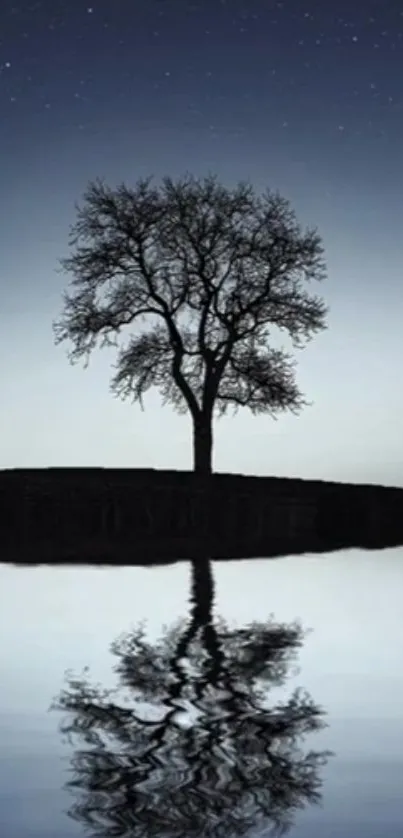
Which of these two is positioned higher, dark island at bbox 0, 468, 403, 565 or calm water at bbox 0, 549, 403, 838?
dark island at bbox 0, 468, 403, 565

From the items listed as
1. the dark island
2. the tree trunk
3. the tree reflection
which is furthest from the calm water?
the tree trunk

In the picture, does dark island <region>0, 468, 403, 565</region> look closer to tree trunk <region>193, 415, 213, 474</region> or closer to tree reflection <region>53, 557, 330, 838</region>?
tree trunk <region>193, 415, 213, 474</region>

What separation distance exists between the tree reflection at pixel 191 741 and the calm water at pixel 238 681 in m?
0.05

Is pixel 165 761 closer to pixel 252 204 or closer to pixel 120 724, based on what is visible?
pixel 120 724

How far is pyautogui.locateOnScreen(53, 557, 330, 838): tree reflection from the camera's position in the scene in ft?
27.6

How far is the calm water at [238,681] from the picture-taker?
8711 millimetres

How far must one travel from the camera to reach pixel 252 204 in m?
38.9

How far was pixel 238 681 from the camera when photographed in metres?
12.6

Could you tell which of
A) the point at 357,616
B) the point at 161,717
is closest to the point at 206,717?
the point at 161,717

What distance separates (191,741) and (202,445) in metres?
27.9

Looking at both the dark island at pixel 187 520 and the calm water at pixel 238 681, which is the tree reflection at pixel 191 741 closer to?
the calm water at pixel 238 681

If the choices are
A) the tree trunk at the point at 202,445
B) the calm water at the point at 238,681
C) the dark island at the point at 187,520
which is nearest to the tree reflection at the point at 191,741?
the calm water at the point at 238,681

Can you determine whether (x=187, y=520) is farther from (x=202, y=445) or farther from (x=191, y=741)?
(x=191, y=741)

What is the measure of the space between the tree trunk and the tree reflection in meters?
23.1
